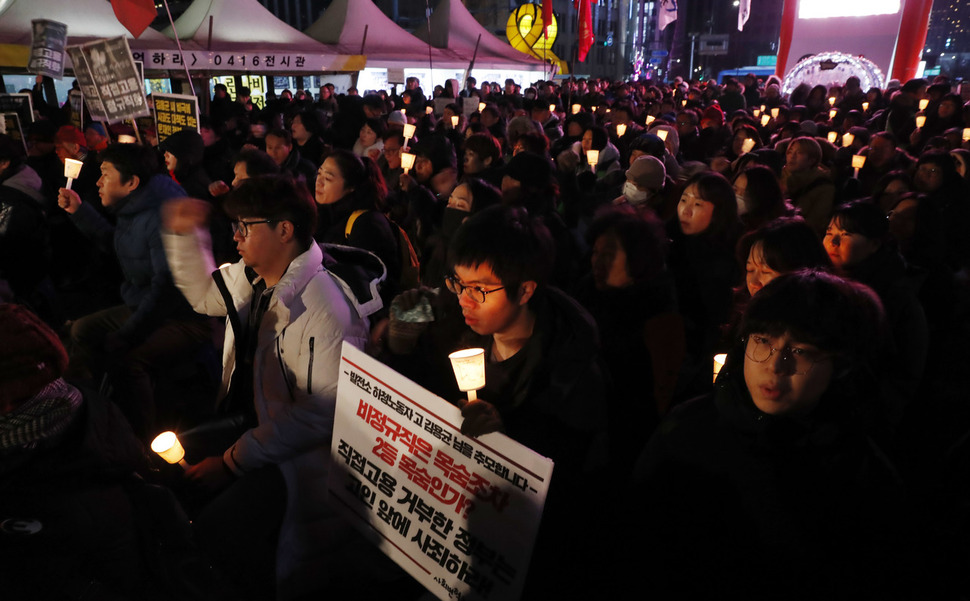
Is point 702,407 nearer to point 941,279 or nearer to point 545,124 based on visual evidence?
point 941,279

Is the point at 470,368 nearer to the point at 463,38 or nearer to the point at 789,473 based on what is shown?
the point at 789,473

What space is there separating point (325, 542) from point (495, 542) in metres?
0.89

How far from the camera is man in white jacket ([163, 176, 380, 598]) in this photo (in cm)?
239

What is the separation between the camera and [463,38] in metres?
21.4

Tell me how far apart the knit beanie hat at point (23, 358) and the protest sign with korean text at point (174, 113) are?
543 cm

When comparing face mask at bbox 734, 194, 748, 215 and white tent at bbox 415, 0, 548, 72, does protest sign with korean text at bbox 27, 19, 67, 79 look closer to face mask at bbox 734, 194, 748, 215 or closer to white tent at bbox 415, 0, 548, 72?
face mask at bbox 734, 194, 748, 215

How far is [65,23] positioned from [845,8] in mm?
23104

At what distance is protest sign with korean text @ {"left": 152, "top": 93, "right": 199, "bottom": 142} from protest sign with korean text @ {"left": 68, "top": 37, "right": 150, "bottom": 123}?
38 centimetres

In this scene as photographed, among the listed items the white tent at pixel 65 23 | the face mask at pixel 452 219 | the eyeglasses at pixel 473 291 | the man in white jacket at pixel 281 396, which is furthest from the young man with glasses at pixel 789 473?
the white tent at pixel 65 23

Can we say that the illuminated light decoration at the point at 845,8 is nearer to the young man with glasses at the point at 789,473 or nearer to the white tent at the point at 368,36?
the white tent at the point at 368,36

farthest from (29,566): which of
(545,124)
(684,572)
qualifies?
(545,124)

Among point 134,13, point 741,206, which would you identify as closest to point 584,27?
point 134,13

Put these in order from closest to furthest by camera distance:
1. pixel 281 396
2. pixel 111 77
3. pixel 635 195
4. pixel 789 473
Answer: pixel 789 473, pixel 281 396, pixel 635 195, pixel 111 77

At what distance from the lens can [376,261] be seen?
9.55 feet
